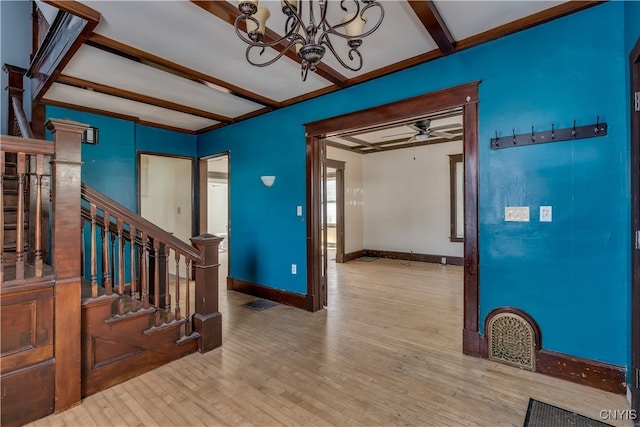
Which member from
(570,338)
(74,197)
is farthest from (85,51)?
(570,338)

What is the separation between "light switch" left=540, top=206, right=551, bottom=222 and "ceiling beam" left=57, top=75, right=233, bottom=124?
398cm

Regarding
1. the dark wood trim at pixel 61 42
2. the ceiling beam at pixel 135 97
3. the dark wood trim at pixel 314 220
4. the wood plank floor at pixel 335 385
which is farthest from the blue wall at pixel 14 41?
the wood plank floor at pixel 335 385

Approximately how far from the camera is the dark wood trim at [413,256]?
6.22 meters

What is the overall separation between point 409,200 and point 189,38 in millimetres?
5507

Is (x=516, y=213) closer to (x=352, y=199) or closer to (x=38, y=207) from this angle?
(x=38, y=207)

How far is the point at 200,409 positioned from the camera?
1.88m

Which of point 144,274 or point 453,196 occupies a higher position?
point 453,196

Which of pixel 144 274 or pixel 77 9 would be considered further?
pixel 144 274

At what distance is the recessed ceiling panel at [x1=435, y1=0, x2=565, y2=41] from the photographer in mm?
2074

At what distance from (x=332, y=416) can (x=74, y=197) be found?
210 centimetres

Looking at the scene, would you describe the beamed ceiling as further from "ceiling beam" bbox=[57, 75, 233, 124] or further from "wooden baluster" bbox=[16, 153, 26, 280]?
"wooden baluster" bbox=[16, 153, 26, 280]

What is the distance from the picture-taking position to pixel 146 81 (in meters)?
3.19

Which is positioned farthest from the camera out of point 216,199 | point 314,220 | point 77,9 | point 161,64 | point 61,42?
point 216,199

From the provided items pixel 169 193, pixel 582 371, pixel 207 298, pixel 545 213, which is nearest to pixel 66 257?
pixel 207 298
